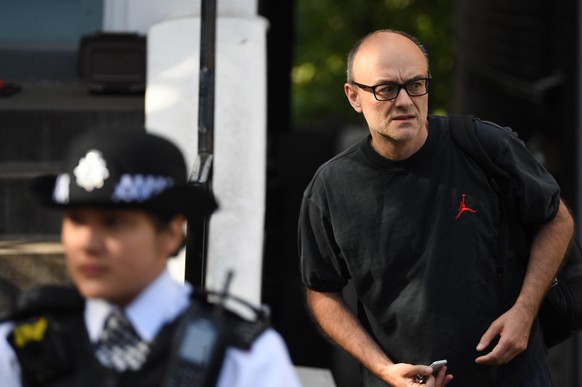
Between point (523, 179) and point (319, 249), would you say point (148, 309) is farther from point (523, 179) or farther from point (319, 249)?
point (523, 179)

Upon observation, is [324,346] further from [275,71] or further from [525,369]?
[525,369]

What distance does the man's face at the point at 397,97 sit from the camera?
3.63 metres

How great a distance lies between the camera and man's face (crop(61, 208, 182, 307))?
2375 millimetres

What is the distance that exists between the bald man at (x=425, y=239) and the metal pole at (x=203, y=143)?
61cm

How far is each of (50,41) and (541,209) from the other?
12.4 ft

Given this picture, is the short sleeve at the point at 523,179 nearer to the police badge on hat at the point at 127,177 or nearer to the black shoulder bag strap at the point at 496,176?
the black shoulder bag strap at the point at 496,176

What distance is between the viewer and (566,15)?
10.5 metres

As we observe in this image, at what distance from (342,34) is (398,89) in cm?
1587

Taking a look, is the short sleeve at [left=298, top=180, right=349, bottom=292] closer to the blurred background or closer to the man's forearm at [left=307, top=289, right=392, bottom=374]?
the man's forearm at [left=307, top=289, right=392, bottom=374]

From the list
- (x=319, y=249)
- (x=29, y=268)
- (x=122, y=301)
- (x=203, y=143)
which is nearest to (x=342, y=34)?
(x=29, y=268)

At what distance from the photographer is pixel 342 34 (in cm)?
1934

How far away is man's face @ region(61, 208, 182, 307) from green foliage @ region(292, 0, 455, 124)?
16574mm

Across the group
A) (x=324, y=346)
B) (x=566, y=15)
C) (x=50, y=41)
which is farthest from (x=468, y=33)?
(x=50, y=41)

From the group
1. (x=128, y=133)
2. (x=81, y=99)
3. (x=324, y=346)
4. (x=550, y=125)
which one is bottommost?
(x=324, y=346)
